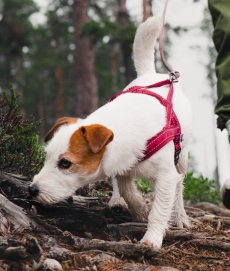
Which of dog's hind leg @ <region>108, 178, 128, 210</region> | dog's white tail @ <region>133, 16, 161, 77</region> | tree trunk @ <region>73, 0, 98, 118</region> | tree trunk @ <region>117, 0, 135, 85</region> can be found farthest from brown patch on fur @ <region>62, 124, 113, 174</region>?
tree trunk @ <region>73, 0, 98, 118</region>

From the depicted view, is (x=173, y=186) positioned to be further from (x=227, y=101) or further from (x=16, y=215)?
(x=16, y=215)

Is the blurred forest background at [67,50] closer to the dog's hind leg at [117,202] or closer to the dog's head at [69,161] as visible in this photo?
the dog's hind leg at [117,202]

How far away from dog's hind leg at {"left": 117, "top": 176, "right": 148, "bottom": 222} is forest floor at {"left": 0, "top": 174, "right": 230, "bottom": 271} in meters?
0.14

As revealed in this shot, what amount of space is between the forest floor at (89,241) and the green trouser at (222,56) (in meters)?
1.18

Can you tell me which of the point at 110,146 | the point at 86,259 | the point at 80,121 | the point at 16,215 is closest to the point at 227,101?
the point at 110,146

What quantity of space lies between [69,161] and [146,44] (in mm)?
2264

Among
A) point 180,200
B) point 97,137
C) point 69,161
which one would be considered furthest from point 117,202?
point 97,137

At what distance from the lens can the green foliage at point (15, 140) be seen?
4.64 metres

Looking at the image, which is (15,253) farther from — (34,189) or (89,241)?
(89,241)

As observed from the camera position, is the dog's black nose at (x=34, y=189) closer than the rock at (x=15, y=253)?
No

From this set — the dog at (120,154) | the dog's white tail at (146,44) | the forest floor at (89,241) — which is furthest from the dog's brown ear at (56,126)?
the dog's white tail at (146,44)

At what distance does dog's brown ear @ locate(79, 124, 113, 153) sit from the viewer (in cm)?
360

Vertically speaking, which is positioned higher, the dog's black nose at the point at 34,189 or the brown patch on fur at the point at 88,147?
the brown patch on fur at the point at 88,147

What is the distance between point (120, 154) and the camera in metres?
3.93
